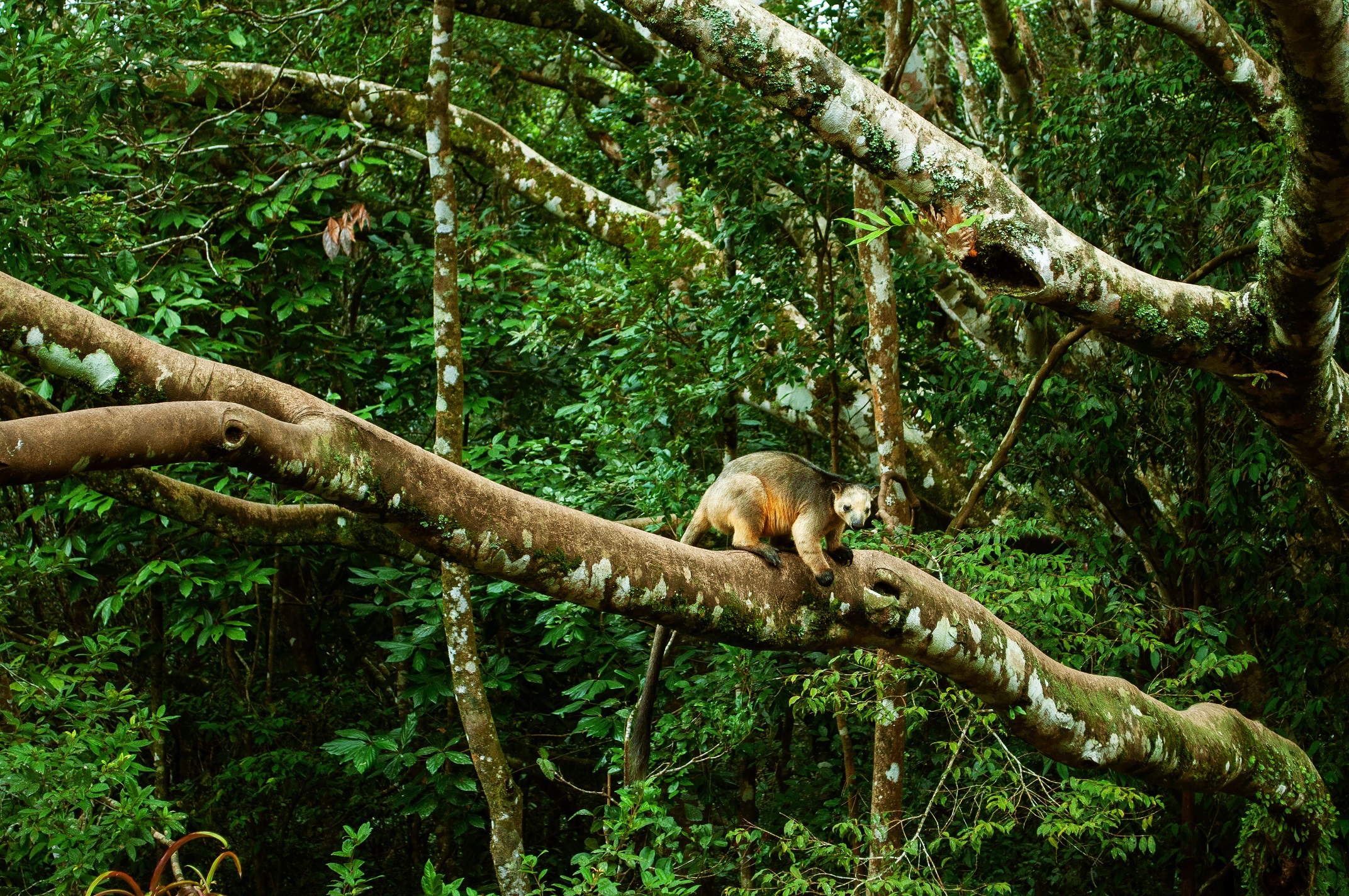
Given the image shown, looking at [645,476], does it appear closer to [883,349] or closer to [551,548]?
[883,349]

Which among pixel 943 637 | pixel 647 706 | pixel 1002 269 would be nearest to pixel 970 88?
pixel 1002 269

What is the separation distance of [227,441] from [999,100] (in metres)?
8.23

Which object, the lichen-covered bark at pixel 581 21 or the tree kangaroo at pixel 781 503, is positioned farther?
the lichen-covered bark at pixel 581 21

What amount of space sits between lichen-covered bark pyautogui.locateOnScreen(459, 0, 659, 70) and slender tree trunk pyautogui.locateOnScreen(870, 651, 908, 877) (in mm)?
4921

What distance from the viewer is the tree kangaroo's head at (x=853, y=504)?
3.46m

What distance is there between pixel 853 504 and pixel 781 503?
9.5 inches

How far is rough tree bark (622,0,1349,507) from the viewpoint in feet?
9.82

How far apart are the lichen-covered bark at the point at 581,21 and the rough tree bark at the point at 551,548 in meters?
5.37

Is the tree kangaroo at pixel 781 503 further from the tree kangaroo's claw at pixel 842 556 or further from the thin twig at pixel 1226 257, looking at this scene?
the thin twig at pixel 1226 257

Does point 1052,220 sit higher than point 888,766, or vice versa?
point 1052,220

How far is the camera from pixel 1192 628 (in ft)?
15.1

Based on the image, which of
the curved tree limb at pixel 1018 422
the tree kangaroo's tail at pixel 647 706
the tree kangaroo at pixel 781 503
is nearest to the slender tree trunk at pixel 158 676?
the tree kangaroo's tail at pixel 647 706

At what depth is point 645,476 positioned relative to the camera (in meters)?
5.10

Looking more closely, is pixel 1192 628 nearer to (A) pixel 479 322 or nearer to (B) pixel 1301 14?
(B) pixel 1301 14
